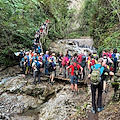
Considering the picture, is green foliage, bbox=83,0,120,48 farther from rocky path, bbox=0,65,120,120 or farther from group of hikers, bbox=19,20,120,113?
rocky path, bbox=0,65,120,120

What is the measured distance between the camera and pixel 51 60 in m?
7.88

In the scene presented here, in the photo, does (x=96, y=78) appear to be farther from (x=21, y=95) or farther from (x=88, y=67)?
(x=21, y=95)

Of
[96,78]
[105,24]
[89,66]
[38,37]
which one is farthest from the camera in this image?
[105,24]

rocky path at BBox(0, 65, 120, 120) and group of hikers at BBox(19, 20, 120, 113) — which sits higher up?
group of hikers at BBox(19, 20, 120, 113)

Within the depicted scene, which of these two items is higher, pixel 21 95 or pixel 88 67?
pixel 88 67

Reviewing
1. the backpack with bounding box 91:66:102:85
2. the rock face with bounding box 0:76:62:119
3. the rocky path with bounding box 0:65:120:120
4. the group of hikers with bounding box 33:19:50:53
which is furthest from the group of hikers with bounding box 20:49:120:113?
the group of hikers with bounding box 33:19:50:53

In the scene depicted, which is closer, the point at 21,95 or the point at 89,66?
the point at 89,66

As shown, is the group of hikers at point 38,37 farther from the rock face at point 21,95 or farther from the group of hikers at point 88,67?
the rock face at point 21,95

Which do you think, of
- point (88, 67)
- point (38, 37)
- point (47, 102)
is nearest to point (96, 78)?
point (88, 67)

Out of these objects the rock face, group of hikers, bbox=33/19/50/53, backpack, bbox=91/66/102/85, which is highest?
group of hikers, bbox=33/19/50/53

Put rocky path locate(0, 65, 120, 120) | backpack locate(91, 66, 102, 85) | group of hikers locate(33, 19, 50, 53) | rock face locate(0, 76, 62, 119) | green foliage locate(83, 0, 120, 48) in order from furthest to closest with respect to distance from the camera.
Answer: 1. green foliage locate(83, 0, 120, 48)
2. group of hikers locate(33, 19, 50, 53)
3. rock face locate(0, 76, 62, 119)
4. rocky path locate(0, 65, 120, 120)
5. backpack locate(91, 66, 102, 85)

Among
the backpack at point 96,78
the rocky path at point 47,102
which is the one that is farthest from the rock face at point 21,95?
the backpack at point 96,78

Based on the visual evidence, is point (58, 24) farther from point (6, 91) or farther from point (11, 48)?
point (6, 91)

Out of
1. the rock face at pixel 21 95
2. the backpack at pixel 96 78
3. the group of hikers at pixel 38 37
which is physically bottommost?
the rock face at pixel 21 95
